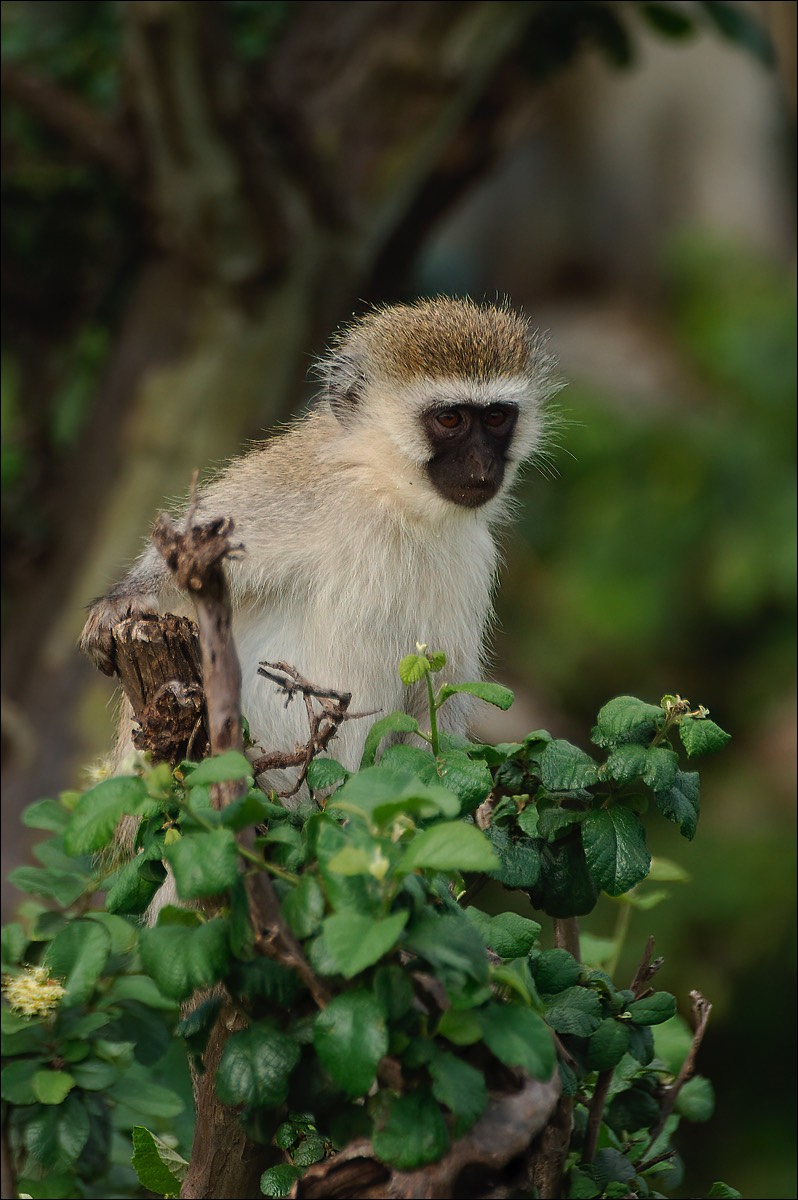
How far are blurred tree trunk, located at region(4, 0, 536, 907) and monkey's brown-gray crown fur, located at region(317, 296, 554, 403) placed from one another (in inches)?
57.4

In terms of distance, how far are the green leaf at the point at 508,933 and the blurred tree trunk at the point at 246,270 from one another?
11.2 feet

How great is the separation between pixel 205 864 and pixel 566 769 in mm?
647

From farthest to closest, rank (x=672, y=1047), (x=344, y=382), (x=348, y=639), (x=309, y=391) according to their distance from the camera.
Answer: (x=309, y=391), (x=344, y=382), (x=348, y=639), (x=672, y=1047)

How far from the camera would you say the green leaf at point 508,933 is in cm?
197

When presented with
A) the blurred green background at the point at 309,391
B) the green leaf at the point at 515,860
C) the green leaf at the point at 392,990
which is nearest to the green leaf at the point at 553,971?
the green leaf at the point at 515,860

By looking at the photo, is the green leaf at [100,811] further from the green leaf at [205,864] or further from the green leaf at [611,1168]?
A: the green leaf at [611,1168]

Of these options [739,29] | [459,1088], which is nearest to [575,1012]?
[459,1088]

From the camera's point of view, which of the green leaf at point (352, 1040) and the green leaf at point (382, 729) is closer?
the green leaf at point (352, 1040)

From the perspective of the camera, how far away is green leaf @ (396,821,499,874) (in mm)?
1631

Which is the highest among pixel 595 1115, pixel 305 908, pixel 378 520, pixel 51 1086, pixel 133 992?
pixel 378 520

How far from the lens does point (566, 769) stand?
210 centimetres

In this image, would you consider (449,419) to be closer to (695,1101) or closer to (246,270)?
(695,1101)

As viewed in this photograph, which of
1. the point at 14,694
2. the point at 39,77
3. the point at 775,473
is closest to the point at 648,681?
the point at 775,473

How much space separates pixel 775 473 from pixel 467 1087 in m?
6.25
